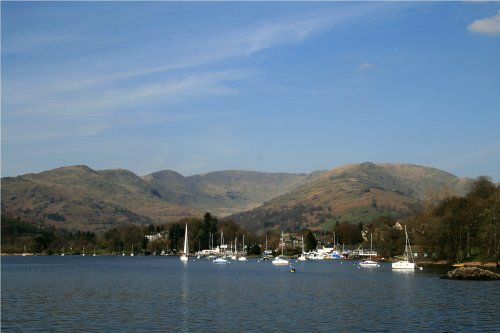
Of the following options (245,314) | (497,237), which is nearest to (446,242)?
(497,237)

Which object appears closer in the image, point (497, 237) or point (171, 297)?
point (171, 297)

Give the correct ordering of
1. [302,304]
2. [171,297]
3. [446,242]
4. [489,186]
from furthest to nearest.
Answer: [489,186], [446,242], [171,297], [302,304]

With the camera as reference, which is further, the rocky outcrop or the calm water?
the rocky outcrop

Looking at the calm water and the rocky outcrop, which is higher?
the rocky outcrop

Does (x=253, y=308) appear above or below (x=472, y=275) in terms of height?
below

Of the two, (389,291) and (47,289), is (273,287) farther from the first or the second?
(47,289)

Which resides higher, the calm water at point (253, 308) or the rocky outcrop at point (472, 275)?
the rocky outcrop at point (472, 275)

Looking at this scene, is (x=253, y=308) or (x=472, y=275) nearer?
(x=253, y=308)

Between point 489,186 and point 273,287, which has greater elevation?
point 489,186

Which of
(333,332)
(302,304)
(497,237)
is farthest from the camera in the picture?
(497,237)

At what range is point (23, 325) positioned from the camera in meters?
58.7

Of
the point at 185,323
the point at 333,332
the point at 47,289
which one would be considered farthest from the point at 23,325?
the point at 47,289

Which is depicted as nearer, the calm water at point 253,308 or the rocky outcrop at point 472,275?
the calm water at point 253,308

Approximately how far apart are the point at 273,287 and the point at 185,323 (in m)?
48.1
